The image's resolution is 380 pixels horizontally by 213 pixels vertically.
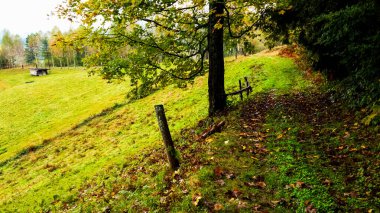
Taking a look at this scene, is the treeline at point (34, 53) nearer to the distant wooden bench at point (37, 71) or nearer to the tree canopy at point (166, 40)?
the distant wooden bench at point (37, 71)

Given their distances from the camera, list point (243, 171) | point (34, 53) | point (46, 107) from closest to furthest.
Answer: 1. point (243, 171)
2. point (46, 107)
3. point (34, 53)

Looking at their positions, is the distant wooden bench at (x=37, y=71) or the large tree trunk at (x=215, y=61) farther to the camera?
the distant wooden bench at (x=37, y=71)

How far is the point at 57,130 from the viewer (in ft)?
116

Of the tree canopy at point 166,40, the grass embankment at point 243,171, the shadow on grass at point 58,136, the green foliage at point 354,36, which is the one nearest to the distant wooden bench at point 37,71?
the shadow on grass at point 58,136

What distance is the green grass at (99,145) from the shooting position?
1064cm

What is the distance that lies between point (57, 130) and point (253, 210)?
110 feet

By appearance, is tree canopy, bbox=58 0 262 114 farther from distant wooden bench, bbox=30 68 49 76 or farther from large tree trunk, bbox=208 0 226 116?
distant wooden bench, bbox=30 68 49 76

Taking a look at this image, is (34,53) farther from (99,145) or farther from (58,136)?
(99,145)

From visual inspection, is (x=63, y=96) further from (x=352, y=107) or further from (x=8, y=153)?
(x=352, y=107)

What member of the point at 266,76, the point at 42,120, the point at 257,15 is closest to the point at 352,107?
the point at 257,15

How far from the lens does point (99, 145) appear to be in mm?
23891

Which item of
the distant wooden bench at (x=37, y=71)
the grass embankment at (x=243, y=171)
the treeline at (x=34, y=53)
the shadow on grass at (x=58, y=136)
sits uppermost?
the treeline at (x=34, y=53)

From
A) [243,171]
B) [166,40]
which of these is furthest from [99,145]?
[243,171]

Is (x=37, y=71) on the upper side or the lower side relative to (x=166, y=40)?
lower
